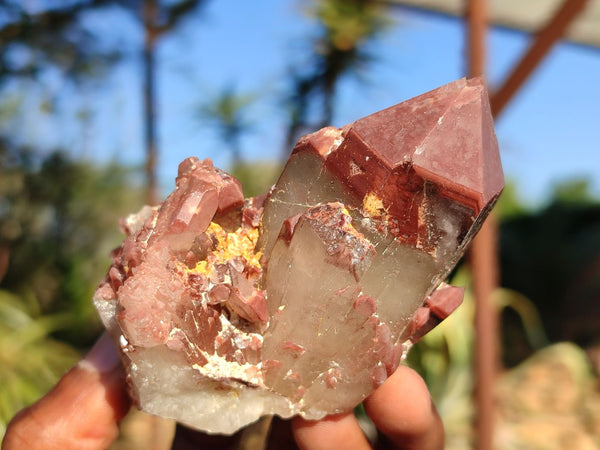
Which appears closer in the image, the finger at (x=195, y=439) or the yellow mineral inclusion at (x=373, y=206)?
the yellow mineral inclusion at (x=373, y=206)

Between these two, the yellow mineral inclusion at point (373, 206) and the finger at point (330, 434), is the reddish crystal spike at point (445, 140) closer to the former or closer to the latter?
the yellow mineral inclusion at point (373, 206)

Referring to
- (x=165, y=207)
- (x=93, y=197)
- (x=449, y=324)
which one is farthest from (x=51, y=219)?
(x=165, y=207)

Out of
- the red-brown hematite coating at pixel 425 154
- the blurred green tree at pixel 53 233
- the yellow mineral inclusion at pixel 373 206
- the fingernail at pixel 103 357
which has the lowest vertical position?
the blurred green tree at pixel 53 233

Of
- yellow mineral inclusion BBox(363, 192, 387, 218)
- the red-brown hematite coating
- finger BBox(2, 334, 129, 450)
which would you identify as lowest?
finger BBox(2, 334, 129, 450)

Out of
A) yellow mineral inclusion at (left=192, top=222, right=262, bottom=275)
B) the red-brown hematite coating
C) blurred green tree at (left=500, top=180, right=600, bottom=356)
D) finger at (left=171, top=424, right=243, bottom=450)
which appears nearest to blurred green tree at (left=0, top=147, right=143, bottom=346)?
finger at (left=171, top=424, right=243, bottom=450)

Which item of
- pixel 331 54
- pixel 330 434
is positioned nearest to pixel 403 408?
pixel 330 434

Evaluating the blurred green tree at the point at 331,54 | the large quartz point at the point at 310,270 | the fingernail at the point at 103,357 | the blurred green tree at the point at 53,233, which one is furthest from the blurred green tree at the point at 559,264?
the fingernail at the point at 103,357

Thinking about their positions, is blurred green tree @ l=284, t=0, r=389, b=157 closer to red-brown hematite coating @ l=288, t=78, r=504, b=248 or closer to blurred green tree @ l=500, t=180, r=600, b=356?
blurred green tree @ l=500, t=180, r=600, b=356

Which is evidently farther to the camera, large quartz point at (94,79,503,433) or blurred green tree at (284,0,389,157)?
blurred green tree at (284,0,389,157)
